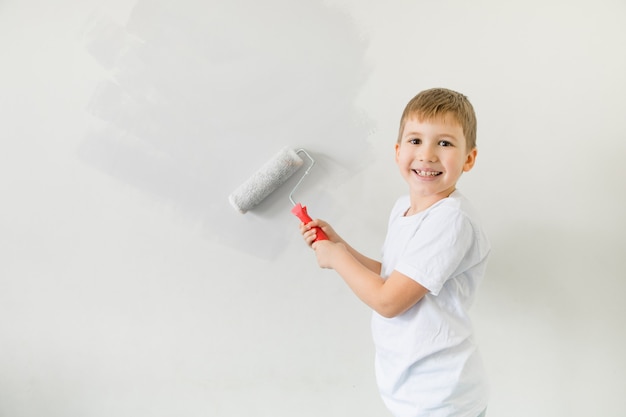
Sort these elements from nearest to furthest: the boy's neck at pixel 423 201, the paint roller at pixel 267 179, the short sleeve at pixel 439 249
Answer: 1. the short sleeve at pixel 439 249
2. the boy's neck at pixel 423 201
3. the paint roller at pixel 267 179

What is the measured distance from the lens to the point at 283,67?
924 mm

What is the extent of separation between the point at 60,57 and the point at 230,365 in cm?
78

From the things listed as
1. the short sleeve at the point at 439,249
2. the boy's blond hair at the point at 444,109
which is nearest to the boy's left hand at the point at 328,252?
the short sleeve at the point at 439,249

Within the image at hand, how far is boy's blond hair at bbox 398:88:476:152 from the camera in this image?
698 mm

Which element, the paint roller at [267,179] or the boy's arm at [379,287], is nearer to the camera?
the boy's arm at [379,287]

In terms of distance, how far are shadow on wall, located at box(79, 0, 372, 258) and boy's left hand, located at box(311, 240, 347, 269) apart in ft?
0.67

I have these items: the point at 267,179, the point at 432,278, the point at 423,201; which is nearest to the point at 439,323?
the point at 432,278

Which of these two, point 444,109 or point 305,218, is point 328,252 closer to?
point 305,218

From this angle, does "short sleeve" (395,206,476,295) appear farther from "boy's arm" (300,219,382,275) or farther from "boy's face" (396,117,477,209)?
"boy's arm" (300,219,382,275)

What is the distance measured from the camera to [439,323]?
2.24ft

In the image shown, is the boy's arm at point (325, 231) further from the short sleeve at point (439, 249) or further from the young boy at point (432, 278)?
the short sleeve at point (439, 249)

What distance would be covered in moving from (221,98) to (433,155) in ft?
1.57

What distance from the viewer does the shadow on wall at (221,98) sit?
0.92 meters

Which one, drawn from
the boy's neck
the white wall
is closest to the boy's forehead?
the boy's neck
